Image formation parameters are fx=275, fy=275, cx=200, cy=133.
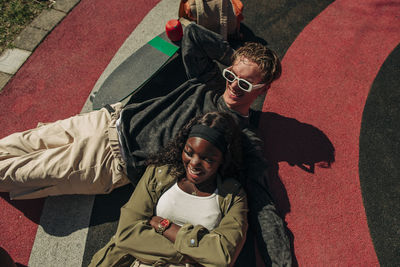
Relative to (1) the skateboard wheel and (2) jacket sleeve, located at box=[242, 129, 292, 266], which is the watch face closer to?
(2) jacket sleeve, located at box=[242, 129, 292, 266]

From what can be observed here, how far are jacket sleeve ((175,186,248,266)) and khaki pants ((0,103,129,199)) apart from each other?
98 centimetres

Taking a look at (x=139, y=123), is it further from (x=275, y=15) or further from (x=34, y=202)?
(x=275, y=15)

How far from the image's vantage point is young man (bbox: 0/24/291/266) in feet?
8.71

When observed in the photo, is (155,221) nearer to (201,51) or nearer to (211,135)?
(211,135)

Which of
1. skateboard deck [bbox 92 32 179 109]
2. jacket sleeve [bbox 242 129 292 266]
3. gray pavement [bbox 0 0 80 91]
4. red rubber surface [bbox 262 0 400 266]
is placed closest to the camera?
jacket sleeve [bbox 242 129 292 266]

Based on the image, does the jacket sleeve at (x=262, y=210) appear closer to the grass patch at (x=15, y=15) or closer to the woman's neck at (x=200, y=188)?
the woman's neck at (x=200, y=188)

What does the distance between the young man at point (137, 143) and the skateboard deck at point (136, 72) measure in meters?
0.51

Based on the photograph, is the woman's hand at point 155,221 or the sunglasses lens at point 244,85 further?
the sunglasses lens at point 244,85

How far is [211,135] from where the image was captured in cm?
225

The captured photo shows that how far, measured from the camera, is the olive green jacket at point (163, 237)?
2.24 meters

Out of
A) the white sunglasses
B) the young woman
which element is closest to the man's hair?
the white sunglasses

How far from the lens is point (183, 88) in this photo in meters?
2.92

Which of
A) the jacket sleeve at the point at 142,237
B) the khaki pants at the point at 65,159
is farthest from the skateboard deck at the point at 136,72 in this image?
the jacket sleeve at the point at 142,237

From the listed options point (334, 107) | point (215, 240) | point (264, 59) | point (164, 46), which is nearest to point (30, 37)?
point (164, 46)
